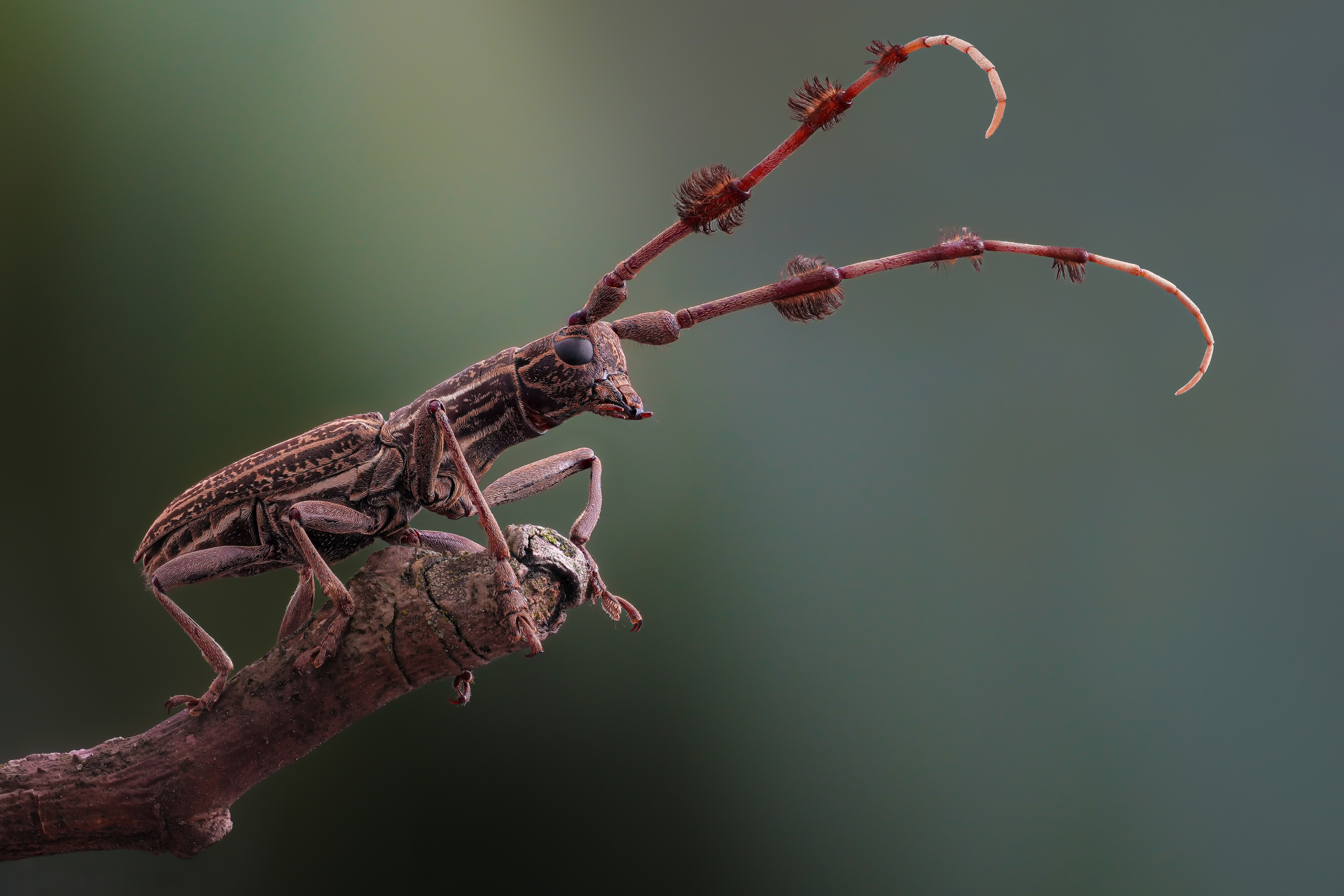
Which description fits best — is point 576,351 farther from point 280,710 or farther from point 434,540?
point 280,710

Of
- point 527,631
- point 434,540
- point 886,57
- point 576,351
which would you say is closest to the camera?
point 886,57

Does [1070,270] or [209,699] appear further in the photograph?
[209,699]

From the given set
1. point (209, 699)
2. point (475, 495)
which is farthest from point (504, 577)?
point (209, 699)

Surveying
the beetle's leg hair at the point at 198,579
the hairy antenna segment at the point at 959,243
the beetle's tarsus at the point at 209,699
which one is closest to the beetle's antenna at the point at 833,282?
the hairy antenna segment at the point at 959,243

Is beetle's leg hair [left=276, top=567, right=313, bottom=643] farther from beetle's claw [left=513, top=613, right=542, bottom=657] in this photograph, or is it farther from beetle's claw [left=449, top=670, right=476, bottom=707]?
beetle's claw [left=513, top=613, right=542, bottom=657]

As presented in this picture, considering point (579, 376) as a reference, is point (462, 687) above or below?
below

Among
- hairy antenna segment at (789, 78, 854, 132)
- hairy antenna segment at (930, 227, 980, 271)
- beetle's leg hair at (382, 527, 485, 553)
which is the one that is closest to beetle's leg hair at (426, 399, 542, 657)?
beetle's leg hair at (382, 527, 485, 553)

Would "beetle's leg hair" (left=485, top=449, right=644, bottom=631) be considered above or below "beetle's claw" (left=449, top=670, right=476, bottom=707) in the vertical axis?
above
